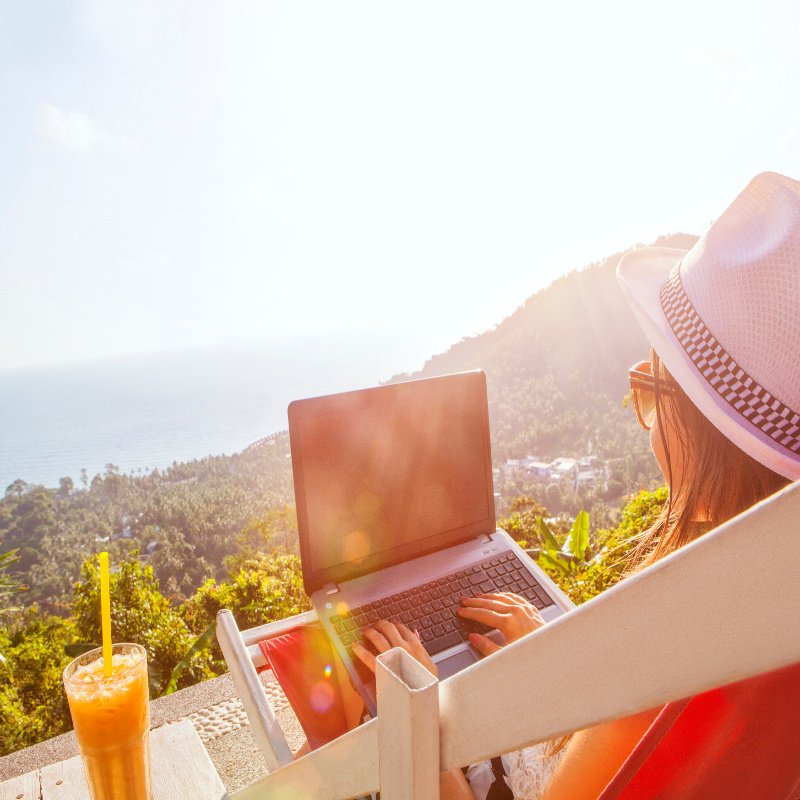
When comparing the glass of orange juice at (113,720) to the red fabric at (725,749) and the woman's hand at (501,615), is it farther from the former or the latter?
the red fabric at (725,749)

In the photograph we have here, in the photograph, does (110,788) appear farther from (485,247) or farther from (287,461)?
(485,247)

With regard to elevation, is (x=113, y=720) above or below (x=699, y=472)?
below

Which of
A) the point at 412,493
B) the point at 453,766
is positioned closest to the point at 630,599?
the point at 453,766

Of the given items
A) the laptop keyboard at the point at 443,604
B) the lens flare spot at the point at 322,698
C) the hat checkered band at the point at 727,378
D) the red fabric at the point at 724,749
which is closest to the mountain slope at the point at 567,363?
the laptop keyboard at the point at 443,604

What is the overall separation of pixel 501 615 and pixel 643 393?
62cm

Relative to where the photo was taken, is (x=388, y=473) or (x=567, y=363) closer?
(x=388, y=473)

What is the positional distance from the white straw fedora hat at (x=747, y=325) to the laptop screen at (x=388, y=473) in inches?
26.0

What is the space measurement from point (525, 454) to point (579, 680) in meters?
8.34

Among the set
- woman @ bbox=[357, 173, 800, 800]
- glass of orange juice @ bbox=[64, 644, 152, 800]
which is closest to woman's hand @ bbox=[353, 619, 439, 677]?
woman @ bbox=[357, 173, 800, 800]

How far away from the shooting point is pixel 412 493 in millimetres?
1524

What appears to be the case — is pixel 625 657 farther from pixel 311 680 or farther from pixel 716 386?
pixel 311 680

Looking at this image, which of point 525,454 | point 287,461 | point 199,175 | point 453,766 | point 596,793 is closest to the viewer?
point 453,766

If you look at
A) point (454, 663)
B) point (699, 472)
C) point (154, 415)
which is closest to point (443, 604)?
point (454, 663)

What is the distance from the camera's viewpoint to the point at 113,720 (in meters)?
0.95
